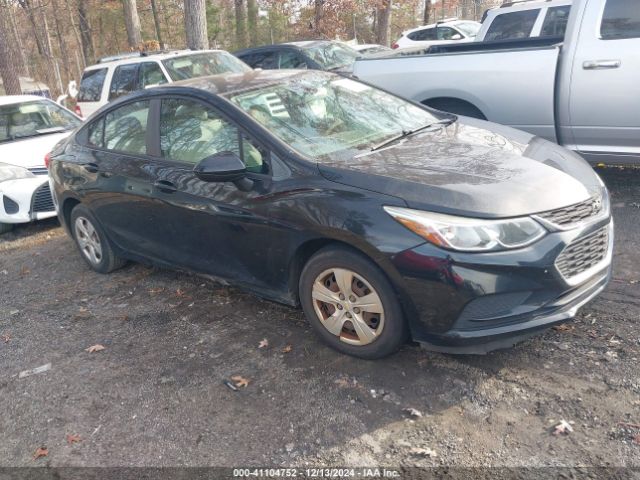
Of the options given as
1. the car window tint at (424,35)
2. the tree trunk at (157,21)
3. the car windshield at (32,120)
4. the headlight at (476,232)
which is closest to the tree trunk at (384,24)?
the car window tint at (424,35)

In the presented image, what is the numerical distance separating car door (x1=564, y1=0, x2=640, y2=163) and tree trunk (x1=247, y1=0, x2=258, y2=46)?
20.3m

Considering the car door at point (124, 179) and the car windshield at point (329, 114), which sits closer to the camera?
the car windshield at point (329, 114)

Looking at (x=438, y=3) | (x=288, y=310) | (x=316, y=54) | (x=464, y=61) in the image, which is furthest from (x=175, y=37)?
(x=288, y=310)

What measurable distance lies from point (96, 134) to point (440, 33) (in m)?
14.0

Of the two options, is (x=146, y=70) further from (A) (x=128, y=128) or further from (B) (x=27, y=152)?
(A) (x=128, y=128)

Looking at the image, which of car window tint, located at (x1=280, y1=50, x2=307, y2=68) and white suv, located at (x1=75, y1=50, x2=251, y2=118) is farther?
car window tint, located at (x1=280, y1=50, x2=307, y2=68)

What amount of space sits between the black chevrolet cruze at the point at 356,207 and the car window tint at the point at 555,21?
17.4 feet

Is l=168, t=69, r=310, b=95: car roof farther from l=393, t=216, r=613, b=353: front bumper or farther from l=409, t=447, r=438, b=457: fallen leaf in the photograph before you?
l=409, t=447, r=438, b=457: fallen leaf

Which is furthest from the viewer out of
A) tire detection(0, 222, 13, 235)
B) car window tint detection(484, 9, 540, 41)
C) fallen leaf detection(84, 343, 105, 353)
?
car window tint detection(484, 9, 540, 41)

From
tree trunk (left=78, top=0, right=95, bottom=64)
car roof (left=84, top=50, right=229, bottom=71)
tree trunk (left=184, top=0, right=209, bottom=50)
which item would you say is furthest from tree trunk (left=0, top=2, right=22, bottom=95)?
tree trunk (left=78, top=0, right=95, bottom=64)

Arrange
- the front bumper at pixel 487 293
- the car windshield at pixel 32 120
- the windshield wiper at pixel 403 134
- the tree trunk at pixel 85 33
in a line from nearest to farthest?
the front bumper at pixel 487 293, the windshield wiper at pixel 403 134, the car windshield at pixel 32 120, the tree trunk at pixel 85 33

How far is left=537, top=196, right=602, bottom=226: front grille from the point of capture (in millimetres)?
3125

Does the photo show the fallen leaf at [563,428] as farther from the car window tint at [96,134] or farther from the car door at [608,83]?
the car window tint at [96,134]

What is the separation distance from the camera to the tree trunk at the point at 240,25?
77.4 feet
